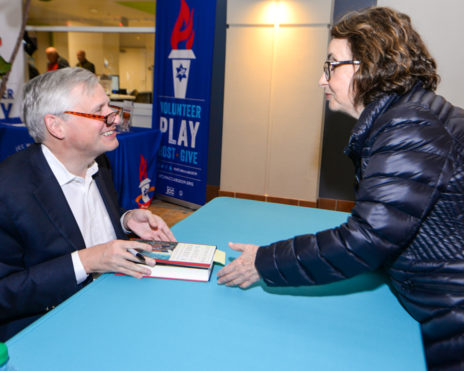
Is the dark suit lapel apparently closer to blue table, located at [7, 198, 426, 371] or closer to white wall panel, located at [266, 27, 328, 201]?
blue table, located at [7, 198, 426, 371]

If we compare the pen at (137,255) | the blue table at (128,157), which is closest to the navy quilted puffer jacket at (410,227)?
the pen at (137,255)

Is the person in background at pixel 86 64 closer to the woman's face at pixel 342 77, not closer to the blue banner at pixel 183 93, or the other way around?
the blue banner at pixel 183 93

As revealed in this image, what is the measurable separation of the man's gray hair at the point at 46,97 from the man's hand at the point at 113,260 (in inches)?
22.3

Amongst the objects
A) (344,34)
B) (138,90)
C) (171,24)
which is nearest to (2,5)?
(138,90)

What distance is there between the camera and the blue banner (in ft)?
14.2

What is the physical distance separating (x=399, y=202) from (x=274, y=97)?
12.7ft

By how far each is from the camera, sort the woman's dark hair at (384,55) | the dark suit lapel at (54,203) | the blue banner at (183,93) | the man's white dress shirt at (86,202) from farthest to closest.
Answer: the blue banner at (183,93) → the man's white dress shirt at (86,202) → the dark suit lapel at (54,203) → the woman's dark hair at (384,55)

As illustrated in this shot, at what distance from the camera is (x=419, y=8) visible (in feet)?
14.0

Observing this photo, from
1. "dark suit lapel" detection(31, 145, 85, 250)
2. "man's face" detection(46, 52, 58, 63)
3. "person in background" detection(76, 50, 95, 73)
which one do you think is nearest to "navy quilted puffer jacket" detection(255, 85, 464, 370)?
"dark suit lapel" detection(31, 145, 85, 250)

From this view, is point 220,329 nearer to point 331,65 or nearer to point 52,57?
point 331,65

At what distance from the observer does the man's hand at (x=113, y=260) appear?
118cm

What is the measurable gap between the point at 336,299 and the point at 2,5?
622cm

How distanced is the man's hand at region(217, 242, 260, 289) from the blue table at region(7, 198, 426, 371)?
0.04m

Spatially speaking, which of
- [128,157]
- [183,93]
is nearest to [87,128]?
[128,157]
